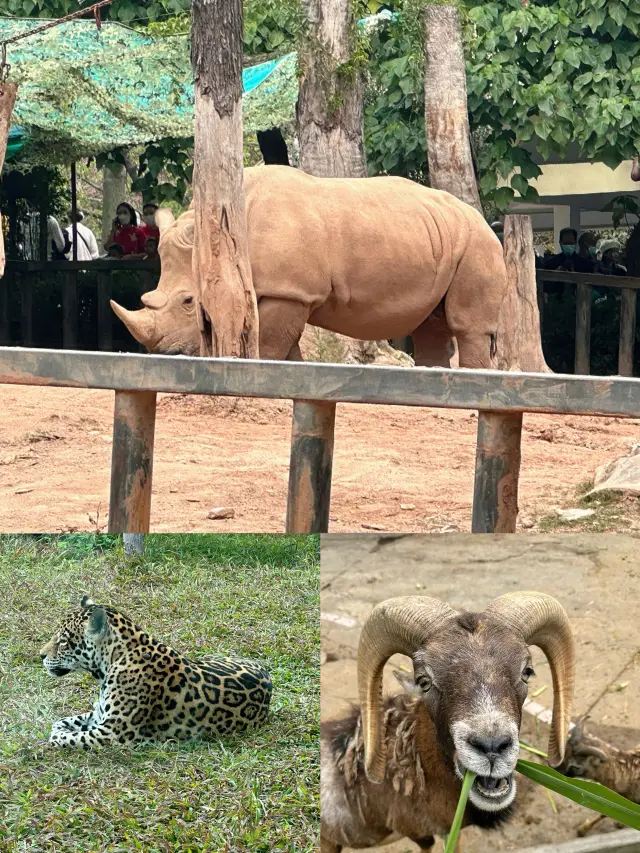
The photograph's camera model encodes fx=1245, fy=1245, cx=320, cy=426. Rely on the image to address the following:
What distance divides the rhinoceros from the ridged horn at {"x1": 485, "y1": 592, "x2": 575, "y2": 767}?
5702 mm

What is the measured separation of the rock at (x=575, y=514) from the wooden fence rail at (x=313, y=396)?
249cm

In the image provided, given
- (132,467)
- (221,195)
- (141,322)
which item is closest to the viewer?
(132,467)

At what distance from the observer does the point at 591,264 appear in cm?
1497

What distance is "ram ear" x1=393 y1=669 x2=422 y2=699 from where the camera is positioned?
8.68 feet

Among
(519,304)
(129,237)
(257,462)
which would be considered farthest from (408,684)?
(129,237)

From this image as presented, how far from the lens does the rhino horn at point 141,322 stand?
845cm

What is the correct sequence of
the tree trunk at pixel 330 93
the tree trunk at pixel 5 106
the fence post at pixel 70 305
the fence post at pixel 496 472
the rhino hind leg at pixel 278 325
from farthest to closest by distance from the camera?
the fence post at pixel 70 305 → the tree trunk at pixel 330 93 → the tree trunk at pixel 5 106 → the rhino hind leg at pixel 278 325 → the fence post at pixel 496 472

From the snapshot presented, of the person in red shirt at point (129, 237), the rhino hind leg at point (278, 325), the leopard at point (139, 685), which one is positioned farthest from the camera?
the person in red shirt at point (129, 237)

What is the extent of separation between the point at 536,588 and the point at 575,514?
3.70m

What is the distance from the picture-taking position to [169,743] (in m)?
2.63

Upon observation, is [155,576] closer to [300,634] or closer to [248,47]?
[300,634]

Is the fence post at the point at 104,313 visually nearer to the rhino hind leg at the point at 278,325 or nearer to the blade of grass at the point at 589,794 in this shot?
the rhino hind leg at the point at 278,325

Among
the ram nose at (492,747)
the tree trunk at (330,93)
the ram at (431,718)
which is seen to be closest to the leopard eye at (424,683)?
the ram at (431,718)

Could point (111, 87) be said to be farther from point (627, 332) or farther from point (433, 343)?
point (627, 332)
